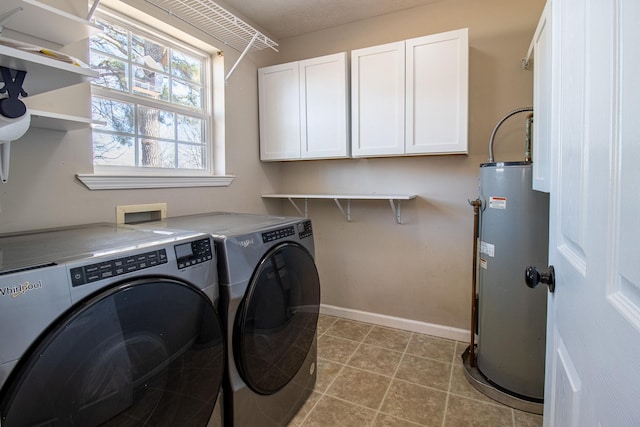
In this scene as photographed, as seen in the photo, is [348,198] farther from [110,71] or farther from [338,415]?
[110,71]

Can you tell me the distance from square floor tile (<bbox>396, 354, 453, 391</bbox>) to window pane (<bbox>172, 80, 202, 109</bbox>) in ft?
7.49

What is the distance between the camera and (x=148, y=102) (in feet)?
6.53

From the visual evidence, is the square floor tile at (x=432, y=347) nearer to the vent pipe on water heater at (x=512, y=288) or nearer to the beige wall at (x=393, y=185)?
the beige wall at (x=393, y=185)

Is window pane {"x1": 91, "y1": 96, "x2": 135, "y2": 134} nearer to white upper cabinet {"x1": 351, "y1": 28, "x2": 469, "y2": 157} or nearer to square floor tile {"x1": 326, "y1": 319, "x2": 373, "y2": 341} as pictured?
white upper cabinet {"x1": 351, "y1": 28, "x2": 469, "y2": 157}

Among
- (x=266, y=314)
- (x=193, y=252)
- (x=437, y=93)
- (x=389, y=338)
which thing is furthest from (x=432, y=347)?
(x=193, y=252)

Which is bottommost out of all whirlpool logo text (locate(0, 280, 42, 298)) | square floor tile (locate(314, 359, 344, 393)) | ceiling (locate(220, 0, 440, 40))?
square floor tile (locate(314, 359, 344, 393))

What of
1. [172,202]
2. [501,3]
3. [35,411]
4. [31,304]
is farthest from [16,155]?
[501,3]

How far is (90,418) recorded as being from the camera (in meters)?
0.81

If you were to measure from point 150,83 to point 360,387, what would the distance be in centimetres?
223

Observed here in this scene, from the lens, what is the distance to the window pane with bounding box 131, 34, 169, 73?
6.31ft

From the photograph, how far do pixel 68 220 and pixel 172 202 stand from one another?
1.90ft

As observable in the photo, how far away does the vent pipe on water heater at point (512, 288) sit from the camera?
174cm

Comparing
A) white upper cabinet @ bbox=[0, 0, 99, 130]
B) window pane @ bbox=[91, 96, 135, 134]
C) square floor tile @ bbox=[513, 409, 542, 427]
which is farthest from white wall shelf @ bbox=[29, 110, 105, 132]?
square floor tile @ bbox=[513, 409, 542, 427]

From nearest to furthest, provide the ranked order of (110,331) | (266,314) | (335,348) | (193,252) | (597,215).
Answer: (597,215) < (110,331) < (193,252) < (266,314) < (335,348)
